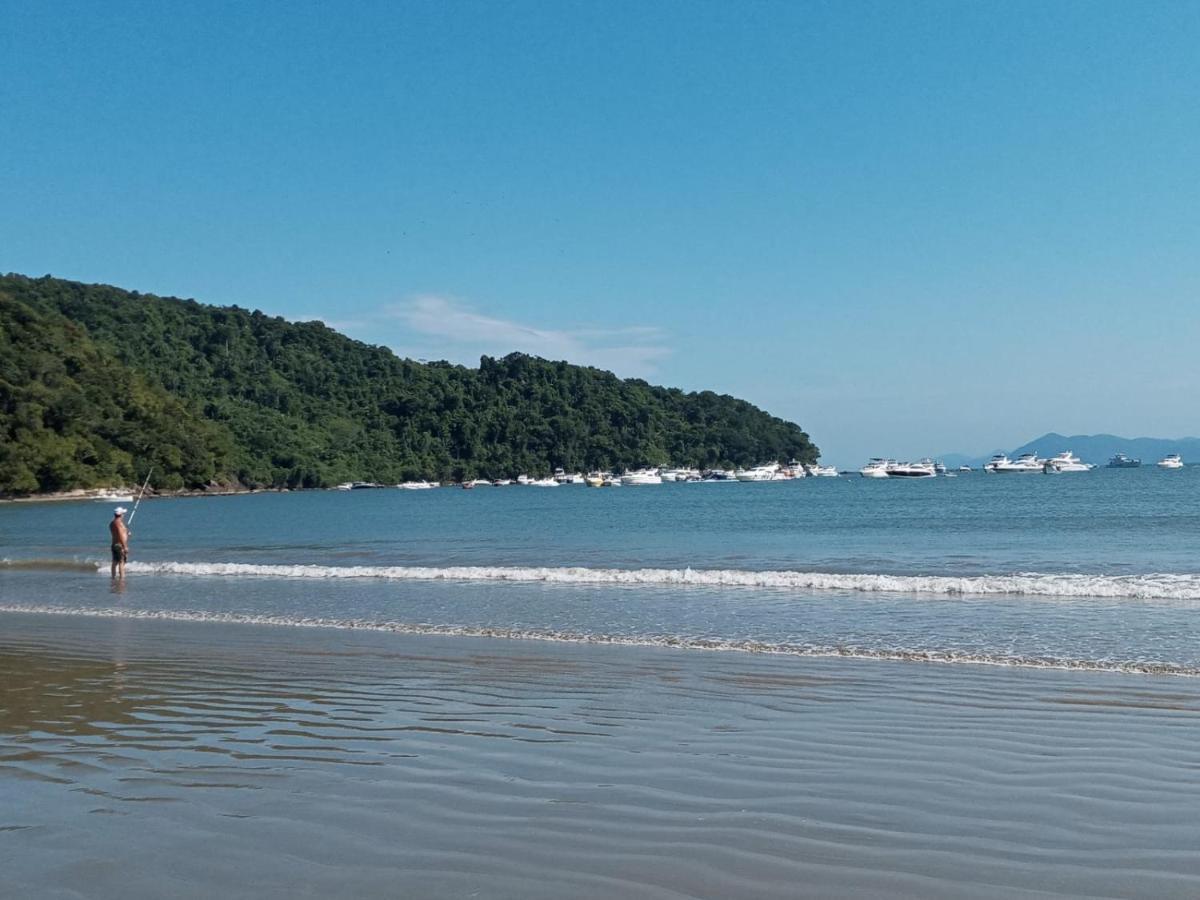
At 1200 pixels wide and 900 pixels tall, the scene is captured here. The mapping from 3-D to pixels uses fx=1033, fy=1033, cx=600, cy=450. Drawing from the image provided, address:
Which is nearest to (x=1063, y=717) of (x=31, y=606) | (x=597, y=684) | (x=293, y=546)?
(x=597, y=684)

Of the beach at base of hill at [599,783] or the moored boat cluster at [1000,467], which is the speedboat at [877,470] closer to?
the moored boat cluster at [1000,467]

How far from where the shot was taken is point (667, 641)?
13852 millimetres

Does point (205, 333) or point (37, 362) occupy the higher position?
point (205, 333)

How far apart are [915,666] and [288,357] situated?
19335 centimetres

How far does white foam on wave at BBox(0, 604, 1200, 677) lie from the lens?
11359 millimetres

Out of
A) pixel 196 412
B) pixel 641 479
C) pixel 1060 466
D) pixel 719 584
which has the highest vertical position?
pixel 196 412

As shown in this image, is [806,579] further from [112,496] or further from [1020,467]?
[1020,467]

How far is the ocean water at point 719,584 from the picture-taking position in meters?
13.9

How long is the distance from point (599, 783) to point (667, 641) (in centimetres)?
745

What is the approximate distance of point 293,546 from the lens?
40656 mm

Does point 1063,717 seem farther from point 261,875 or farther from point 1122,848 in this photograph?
point 261,875

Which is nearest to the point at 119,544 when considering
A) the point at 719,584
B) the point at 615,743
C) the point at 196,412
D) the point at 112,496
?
the point at 719,584

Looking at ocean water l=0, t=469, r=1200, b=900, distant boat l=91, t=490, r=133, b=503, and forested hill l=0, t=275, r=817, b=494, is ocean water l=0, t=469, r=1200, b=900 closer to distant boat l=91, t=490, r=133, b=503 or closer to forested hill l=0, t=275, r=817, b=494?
distant boat l=91, t=490, r=133, b=503

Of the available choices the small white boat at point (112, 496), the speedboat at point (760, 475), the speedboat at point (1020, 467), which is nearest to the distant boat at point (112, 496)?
the small white boat at point (112, 496)
